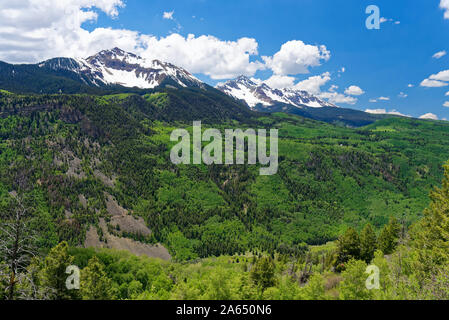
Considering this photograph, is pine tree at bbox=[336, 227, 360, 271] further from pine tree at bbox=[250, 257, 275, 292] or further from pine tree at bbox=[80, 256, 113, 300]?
pine tree at bbox=[80, 256, 113, 300]

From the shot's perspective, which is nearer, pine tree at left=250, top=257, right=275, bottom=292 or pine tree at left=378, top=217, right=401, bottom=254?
pine tree at left=250, top=257, right=275, bottom=292

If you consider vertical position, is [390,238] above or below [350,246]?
above

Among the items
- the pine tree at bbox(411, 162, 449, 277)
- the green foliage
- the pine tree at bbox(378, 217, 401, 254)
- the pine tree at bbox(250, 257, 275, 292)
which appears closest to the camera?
the green foliage

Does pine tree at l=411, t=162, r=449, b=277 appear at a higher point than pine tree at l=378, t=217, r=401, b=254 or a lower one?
higher

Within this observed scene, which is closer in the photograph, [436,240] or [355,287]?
[355,287]

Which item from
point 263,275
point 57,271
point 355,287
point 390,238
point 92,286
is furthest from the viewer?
point 390,238

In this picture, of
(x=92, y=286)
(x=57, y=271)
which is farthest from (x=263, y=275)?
(x=57, y=271)

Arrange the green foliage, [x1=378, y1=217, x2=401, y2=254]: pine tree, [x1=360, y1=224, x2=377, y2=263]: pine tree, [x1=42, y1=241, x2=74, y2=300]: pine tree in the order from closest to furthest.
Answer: the green foliage → [x1=42, y1=241, x2=74, y2=300]: pine tree → [x1=360, y1=224, x2=377, y2=263]: pine tree → [x1=378, y1=217, x2=401, y2=254]: pine tree

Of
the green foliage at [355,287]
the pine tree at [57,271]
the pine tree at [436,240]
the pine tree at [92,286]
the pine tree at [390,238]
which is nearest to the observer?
the green foliage at [355,287]

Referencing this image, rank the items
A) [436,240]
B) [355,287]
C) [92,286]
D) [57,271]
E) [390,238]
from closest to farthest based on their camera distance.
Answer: [355,287]
[57,271]
[92,286]
[436,240]
[390,238]

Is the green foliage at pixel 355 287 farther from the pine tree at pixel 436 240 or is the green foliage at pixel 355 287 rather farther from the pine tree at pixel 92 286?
the pine tree at pixel 92 286

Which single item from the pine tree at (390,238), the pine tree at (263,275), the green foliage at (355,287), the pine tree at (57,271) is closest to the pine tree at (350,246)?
the pine tree at (390,238)

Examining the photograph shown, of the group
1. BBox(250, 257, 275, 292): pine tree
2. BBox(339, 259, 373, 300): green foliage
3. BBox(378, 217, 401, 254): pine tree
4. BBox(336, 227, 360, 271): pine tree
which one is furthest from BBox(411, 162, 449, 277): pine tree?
BBox(250, 257, 275, 292): pine tree

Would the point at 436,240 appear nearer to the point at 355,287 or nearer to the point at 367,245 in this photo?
the point at 355,287
